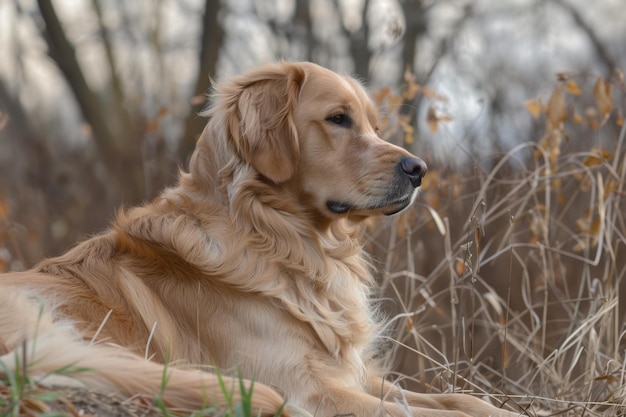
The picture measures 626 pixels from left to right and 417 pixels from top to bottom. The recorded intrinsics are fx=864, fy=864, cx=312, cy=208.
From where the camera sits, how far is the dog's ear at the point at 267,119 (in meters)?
3.86

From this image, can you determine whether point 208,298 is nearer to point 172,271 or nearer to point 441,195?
point 172,271

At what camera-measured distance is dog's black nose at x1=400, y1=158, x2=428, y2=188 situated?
390 cm

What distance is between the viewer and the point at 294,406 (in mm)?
3217

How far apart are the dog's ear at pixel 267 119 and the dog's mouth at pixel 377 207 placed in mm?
257

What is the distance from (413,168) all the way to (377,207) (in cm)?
24

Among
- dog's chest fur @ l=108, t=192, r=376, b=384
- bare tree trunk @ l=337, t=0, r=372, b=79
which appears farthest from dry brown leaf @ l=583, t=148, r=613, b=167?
bare tree trunk @ l=337, t=0, r=372, b=79

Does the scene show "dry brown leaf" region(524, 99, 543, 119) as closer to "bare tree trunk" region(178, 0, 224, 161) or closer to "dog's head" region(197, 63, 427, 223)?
"dog's head" region(197, 63, 427, 223)

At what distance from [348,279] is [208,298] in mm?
719

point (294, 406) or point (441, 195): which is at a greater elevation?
point (294, 406)

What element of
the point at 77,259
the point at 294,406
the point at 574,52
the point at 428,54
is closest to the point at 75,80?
the point at 428,54

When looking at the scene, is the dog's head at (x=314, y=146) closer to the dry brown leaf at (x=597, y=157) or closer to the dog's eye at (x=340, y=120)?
the dog's eye at (x=340, y=120)

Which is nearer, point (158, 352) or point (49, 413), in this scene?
point (49, 413)

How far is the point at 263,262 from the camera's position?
3797 mm

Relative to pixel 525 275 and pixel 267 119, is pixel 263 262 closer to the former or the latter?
pixel 267 119
